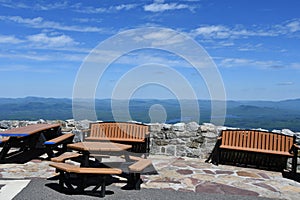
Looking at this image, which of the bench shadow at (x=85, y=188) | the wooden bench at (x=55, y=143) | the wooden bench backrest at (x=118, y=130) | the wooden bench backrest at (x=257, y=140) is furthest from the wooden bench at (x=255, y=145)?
the wooden bench at (x=55, y=143)

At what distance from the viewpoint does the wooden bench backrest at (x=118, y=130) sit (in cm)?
730

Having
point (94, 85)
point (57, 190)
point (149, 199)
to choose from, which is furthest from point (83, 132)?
point (149, 199)

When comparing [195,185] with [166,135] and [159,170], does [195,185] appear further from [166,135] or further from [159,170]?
[166,135]

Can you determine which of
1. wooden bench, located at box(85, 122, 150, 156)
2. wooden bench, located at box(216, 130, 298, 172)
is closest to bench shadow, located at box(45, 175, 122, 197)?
wooden bench, located at box(85, 122, 150, 156)

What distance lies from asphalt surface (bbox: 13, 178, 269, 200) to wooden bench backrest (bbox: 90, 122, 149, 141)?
2.74 meters

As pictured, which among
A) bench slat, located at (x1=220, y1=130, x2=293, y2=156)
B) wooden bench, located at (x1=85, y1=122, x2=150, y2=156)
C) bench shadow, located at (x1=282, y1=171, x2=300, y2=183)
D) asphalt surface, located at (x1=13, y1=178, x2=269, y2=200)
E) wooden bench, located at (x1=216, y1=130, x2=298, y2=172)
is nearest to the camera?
asphalt surface, located at (x1=13, y1=178, x2=269, y2=200)

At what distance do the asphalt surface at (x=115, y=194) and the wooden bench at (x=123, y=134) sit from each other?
8.09ft

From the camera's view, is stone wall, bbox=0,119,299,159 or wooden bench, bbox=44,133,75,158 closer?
wooden bench, bbox=44,133,75,158

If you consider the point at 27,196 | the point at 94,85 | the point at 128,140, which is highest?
the point at 94,85

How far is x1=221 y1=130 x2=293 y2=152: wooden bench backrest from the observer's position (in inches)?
248

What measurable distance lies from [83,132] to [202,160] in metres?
2.84

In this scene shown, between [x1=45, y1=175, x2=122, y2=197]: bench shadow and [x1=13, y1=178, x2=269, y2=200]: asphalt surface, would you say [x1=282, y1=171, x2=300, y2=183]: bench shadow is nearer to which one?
[x1=13, y1=178, x2=269, y2=200]: asphalt surface

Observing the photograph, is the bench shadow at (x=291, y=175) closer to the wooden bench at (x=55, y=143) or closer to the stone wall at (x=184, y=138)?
the stone wall at (x=184, y=138)

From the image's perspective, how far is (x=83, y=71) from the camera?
6.82 meters
